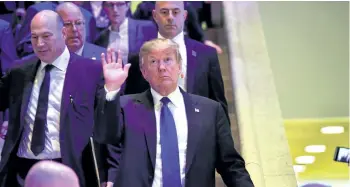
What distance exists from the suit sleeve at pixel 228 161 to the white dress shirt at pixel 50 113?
39.1 inches

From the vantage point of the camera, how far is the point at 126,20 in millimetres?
7266

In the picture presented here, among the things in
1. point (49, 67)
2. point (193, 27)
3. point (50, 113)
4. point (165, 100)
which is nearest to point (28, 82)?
point (49, 67)

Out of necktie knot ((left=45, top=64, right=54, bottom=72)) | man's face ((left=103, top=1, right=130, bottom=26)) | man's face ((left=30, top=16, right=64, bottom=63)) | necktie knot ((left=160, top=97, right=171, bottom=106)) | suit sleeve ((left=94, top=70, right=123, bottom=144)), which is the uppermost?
man's face ((left=103, top=1, right=130, bottom=26))

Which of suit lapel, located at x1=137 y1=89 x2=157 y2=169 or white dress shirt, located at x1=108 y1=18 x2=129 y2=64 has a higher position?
white dress shirt, located at x1=108 y1=18 x2=129 y2=64

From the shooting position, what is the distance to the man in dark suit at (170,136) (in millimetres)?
4625

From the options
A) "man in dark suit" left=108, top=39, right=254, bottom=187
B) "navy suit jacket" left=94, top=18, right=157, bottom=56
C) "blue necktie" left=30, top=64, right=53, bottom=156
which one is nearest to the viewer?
"man in dark suit" left=108, top=39, right=254, bottom=187

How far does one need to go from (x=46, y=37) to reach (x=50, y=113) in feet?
1.58

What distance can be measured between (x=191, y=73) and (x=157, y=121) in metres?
1.44

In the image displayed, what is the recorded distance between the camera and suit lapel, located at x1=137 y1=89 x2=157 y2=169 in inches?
184

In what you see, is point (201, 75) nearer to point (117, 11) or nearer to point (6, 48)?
point (117, 11)

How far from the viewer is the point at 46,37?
5.17 m

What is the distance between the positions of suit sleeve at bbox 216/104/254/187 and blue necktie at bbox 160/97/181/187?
0.83 feet

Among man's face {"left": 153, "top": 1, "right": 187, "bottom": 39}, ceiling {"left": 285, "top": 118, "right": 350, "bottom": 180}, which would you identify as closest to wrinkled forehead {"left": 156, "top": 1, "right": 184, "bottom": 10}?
man's face {"left": 153, "top": 1, "right": 187, "bottom": 39}

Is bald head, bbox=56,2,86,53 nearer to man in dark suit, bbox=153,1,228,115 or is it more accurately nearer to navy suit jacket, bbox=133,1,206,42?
man in dark suit, bbox=153,1,228,115
